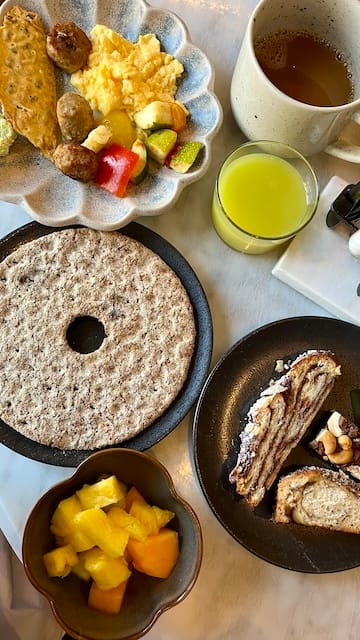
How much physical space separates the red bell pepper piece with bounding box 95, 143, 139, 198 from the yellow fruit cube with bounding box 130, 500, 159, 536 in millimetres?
567

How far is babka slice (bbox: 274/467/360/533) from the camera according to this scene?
1.32 metres

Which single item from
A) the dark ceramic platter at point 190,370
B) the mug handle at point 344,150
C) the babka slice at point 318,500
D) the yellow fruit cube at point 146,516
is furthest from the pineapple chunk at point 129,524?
Result: the mug handle at point 344,150

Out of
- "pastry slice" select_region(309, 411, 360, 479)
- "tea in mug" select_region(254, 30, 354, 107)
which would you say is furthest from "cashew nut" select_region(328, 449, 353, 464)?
"tea in mug" select_region(254, 30, 354, 107)

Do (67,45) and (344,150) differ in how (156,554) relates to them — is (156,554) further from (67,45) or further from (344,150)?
(67,45)

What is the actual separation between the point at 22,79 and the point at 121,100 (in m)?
0.19

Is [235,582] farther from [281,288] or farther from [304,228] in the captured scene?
[304,228]

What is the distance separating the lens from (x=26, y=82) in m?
1.32

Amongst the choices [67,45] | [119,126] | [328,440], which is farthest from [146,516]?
[67,45]

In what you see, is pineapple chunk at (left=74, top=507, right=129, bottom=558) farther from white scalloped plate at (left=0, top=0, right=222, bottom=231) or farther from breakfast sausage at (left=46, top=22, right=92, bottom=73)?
breakfast sausage at (left=46, top=22, right=92, bottom=73)

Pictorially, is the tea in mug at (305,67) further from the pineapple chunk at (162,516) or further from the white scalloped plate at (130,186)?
the pineapple chunk at (162,516)

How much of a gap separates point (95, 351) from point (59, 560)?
1.23 ft

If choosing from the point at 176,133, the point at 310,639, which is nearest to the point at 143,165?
the point at 176,133

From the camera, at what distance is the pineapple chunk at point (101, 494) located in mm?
1192

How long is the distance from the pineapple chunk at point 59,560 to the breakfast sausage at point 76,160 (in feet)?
2.16
